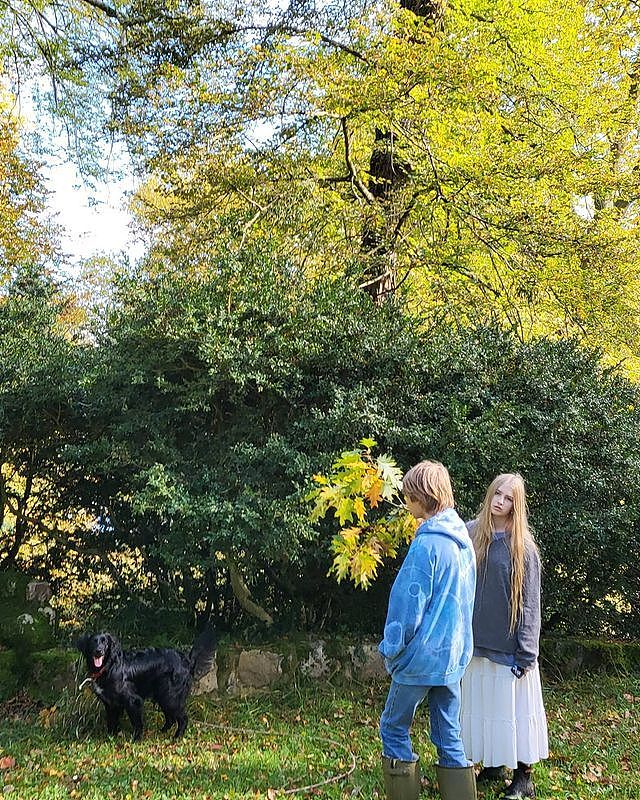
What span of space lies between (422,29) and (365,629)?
284 inches

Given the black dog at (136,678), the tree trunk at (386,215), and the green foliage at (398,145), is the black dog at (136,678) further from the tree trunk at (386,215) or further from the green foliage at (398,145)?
the tree trunk at (386,215)

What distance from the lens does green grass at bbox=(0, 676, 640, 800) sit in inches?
166

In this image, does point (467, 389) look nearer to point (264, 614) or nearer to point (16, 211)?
point (264, 614)

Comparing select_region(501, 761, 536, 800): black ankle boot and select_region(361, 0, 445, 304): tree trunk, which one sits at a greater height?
select_region(361, 0, 445, 304): tree trunk

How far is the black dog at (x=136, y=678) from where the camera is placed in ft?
16.1

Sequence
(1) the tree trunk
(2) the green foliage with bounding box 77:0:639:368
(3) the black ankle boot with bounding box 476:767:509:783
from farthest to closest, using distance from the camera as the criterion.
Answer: (1) the tree trunk
(2) the green foliage with bounding box 77:0:639:368
(3) the black ankle boot with bounding box 476:767:509:783

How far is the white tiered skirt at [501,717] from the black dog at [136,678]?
223cm

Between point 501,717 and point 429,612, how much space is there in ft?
3.41

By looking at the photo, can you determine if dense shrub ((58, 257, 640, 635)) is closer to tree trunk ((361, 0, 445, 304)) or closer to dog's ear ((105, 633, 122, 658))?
dog's ear ((105, 633, 122, 658))

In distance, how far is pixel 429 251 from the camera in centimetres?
1058

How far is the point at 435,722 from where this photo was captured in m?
3.54

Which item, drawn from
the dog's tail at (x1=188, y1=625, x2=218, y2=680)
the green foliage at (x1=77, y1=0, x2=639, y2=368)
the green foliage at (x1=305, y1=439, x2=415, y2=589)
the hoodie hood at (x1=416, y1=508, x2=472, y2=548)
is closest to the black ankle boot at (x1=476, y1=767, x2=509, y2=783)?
the green foliage at (x1=305, y1=439, x2=415, y2=589)

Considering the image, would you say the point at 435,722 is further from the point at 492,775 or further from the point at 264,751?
the point at 264,751

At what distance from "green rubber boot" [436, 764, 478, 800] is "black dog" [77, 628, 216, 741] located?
2.40 metres
